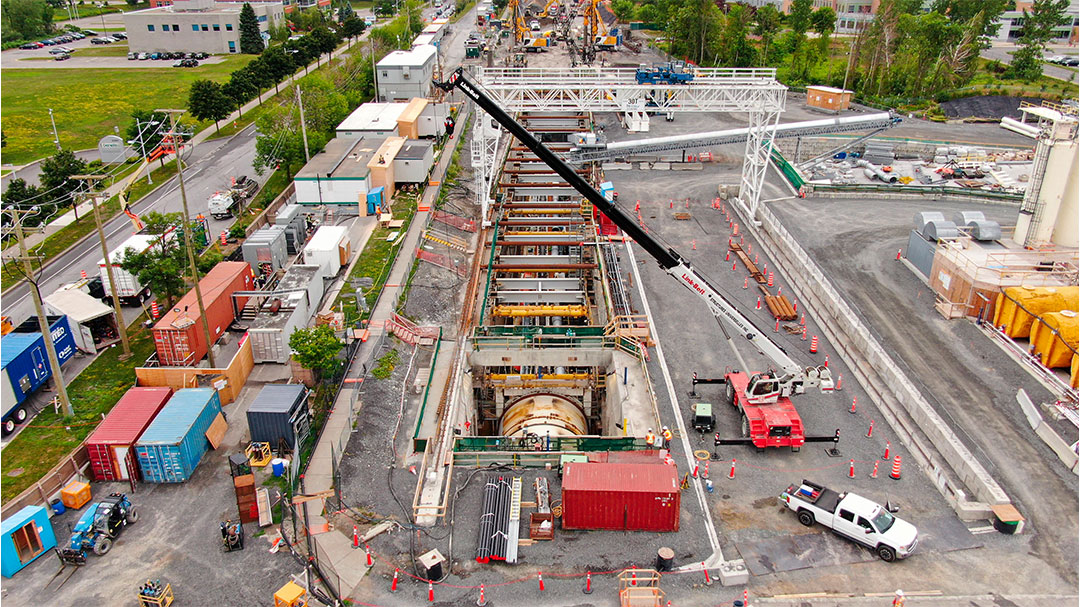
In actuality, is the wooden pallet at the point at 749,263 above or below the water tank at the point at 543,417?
above

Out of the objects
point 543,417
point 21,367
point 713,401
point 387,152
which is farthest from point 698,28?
point 21,367

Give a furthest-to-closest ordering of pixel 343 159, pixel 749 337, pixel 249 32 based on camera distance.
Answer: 1. pixel 249 32
2. pixel 343 159
3. pixel 749 337

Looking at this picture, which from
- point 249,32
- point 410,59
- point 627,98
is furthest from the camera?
point 249,32

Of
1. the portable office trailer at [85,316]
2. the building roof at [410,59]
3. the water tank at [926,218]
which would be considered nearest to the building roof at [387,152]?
the portable office trailer at [85,316]

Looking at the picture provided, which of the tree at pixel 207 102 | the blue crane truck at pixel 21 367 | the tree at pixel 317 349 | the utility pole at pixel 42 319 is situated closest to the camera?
the utility pole at pixel 42 319

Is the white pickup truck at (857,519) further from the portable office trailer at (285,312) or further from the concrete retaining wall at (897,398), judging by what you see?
the portable office trailer at (285,312)

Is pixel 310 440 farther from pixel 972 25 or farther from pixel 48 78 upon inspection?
pixel 48 78

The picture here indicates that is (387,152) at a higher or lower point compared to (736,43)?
lower

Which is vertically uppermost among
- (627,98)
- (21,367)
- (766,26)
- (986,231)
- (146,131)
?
(766,26)

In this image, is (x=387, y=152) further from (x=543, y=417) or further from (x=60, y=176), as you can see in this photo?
(x=543, y=417)
